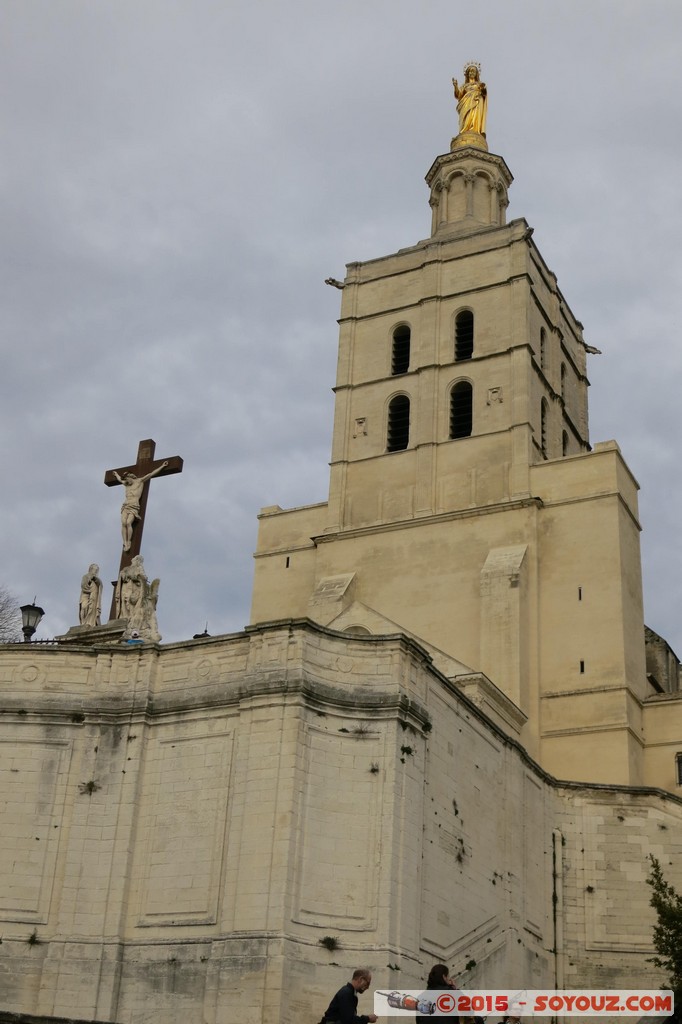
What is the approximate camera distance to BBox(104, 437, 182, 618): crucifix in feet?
102

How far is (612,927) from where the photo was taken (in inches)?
1219

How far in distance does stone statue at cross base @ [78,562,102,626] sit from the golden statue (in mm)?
33653

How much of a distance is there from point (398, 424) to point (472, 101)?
19035mm

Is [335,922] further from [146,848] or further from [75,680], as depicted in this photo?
[75,680]

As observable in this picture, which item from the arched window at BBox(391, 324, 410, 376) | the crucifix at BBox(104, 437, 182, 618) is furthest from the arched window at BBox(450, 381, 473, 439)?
the crucifix at BBox(104, 437, 182, 618)

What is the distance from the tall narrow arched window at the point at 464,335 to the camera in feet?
155

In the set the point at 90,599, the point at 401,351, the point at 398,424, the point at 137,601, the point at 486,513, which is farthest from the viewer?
the point at 401,351

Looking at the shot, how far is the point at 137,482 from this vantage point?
31578 mm

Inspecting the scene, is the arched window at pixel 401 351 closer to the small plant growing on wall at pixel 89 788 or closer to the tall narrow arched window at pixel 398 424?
the tall narrow arched window at pixel 398 424

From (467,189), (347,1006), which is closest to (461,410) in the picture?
(467,189)

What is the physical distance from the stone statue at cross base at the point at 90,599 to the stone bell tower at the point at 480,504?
26.9 ft

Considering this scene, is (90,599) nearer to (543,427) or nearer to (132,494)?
(132,494)

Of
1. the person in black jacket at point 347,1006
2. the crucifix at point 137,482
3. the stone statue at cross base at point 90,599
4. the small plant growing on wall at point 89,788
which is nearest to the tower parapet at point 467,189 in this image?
the crucifix at point 137,482

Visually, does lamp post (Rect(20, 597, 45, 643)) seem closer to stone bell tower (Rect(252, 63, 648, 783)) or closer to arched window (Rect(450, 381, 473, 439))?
stone bell tower (Rect(252, 63, 648, 783))
